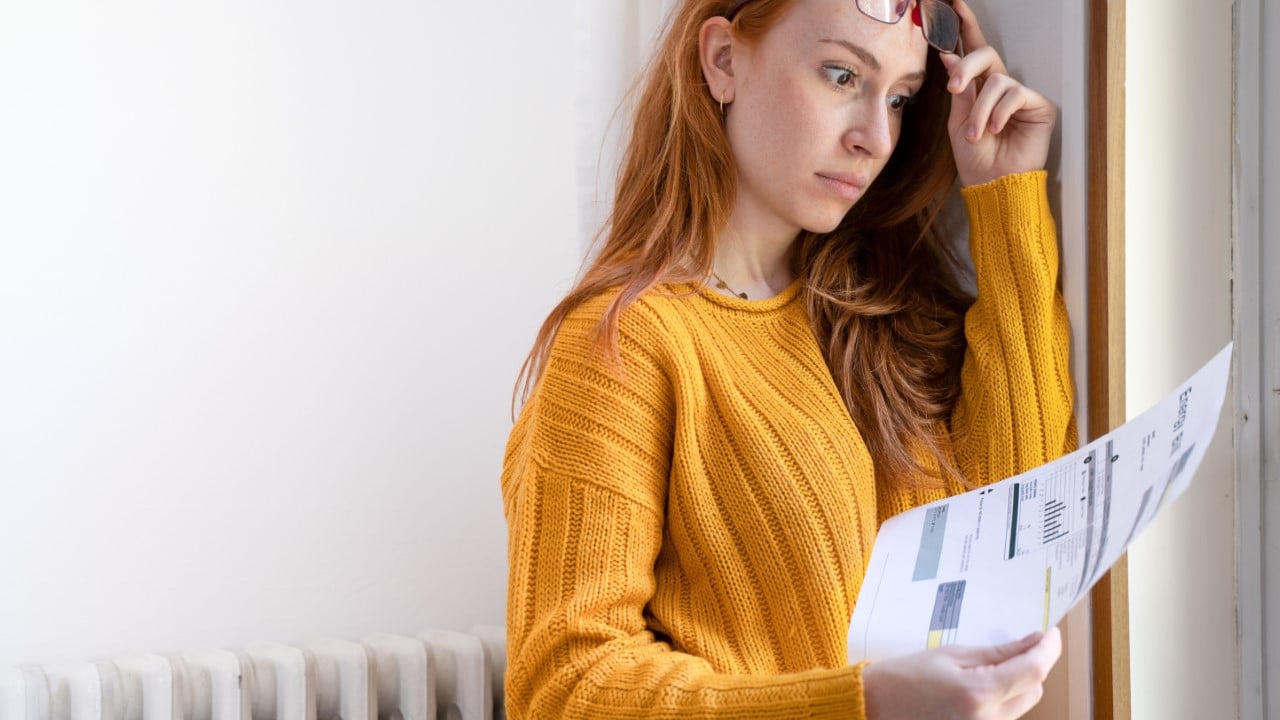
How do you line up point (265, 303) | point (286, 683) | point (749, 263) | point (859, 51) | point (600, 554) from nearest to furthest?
point (600, 554), point (859, 51), point (749, 263), point (286, 683), point (265, 303)

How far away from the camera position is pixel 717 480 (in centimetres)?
109

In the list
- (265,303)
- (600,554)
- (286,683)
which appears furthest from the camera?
(265,303)

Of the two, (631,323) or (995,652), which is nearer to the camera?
(995,652)

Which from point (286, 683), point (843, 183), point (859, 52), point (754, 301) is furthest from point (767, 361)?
point (286, 683)

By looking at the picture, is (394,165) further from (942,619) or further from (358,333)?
(942,619)

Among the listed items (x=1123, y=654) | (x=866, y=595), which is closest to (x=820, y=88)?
(x=866, y=595)

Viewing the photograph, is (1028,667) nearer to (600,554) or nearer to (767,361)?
(600,554)

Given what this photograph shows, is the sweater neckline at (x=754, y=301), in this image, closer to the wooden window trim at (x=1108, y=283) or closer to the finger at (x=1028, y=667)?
the wooden window trim at (x=1108, y=283)

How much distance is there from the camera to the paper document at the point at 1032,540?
0.75m

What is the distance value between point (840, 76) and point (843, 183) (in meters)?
0.10

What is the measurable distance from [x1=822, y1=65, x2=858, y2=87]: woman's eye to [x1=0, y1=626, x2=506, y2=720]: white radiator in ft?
3.12

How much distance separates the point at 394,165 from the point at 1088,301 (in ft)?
3.39

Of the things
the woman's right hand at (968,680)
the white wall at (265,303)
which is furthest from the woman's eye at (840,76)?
the white wall at (265,303)

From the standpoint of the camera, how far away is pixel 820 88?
1108mm
